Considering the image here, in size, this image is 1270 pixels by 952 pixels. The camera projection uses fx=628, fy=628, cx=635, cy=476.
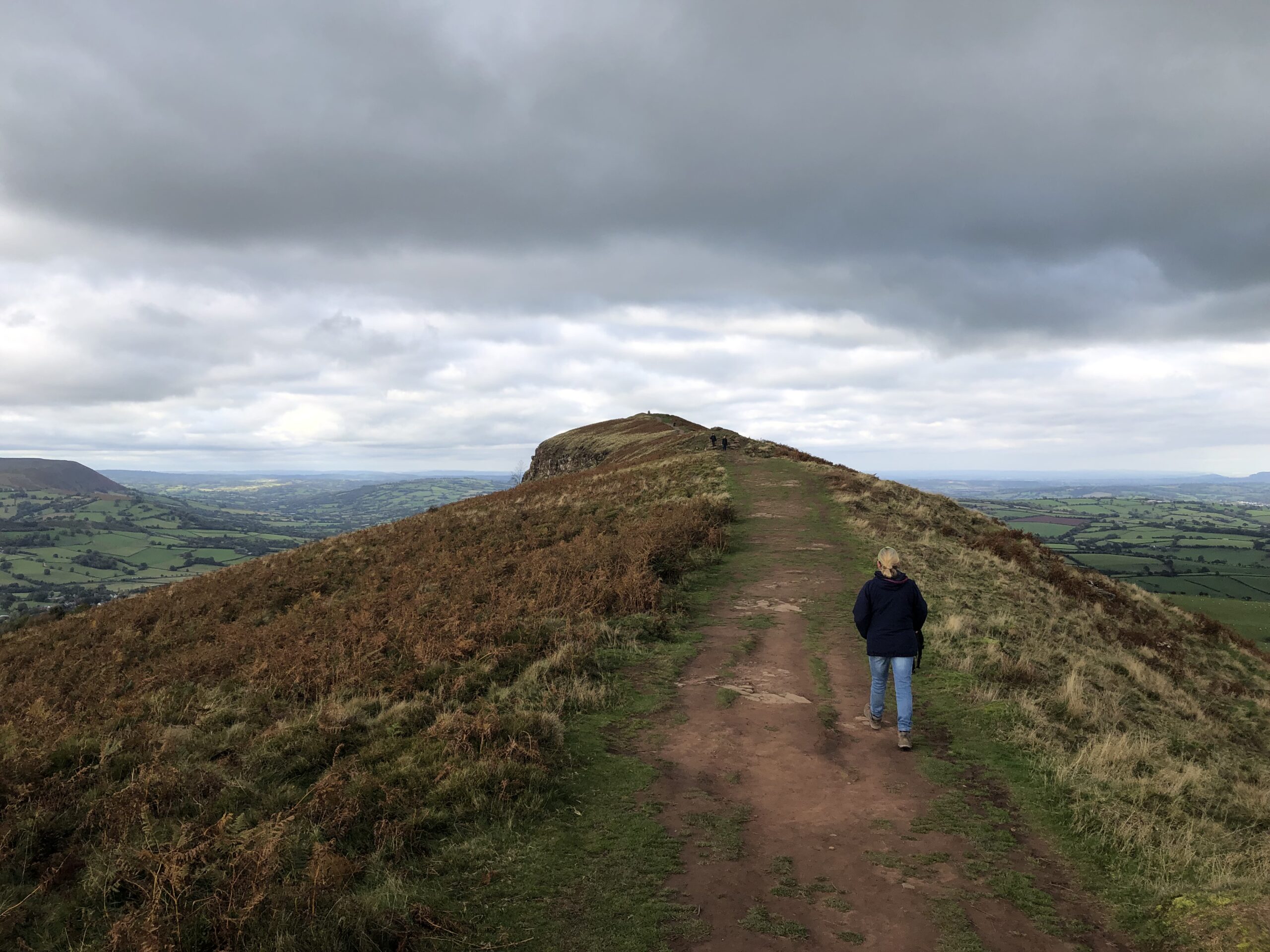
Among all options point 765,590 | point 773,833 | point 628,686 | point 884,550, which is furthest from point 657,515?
point 773,833

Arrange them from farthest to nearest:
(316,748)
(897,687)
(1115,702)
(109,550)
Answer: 1. (109,550)
2. (1115,702)
3. (897,687)
4. (316,748)

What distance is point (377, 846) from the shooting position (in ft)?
20.5

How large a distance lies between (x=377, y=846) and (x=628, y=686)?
5304 millimetres

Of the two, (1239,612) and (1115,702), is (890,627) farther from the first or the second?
(1239,612)

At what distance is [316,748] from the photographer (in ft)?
28.7

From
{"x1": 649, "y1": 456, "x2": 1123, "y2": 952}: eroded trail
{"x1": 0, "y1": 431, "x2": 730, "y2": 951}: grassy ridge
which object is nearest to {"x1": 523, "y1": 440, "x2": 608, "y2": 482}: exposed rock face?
{"x1": 0, "y1": 431, "x2": 730, "y2": 951}: grassy ridge

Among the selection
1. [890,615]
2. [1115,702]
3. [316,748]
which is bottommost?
[1115,702]

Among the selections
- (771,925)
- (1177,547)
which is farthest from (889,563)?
(1177,547)

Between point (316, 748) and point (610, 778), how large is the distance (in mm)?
4201

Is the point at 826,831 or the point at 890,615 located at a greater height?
the point at 890,615

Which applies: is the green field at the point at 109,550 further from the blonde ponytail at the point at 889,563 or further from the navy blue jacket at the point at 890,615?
the blonde ponytail at the point at 889,563

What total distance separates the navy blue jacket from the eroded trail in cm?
134

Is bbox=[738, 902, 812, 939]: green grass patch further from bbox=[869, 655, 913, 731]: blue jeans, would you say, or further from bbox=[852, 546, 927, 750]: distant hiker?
bbox=[852, 546, 927, 750]: distant hiker

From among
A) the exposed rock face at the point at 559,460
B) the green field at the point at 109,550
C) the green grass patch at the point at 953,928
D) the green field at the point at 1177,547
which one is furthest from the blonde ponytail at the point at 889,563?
the green field at the point at 109,550
